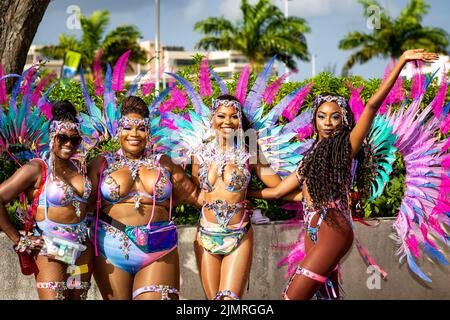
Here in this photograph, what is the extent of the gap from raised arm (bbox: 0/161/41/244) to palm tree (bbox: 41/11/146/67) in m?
34.6

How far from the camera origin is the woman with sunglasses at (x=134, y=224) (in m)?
4.49

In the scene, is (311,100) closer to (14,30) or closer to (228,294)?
(228,294)

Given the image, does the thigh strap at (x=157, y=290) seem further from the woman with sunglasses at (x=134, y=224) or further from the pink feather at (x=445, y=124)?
the pink feather at (x=445, y=124)

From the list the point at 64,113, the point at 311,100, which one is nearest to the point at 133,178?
the point at 64,113

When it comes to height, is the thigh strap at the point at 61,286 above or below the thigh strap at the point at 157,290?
above

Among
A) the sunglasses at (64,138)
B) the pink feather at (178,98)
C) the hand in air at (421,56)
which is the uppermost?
the hand in air at (421,56)

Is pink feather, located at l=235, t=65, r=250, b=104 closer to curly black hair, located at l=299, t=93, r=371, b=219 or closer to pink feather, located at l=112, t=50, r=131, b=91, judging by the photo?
pink feather, located at l=112, t=50, r=131, b=91

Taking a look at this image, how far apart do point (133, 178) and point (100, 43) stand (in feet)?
119

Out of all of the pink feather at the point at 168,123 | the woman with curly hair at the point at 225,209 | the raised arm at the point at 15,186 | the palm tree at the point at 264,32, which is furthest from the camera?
the palm tree at the point at 264,32

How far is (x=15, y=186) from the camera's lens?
14.2 feet

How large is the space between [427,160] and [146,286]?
252 cm

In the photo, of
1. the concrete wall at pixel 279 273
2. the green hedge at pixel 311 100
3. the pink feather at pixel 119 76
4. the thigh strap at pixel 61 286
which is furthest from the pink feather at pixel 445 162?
the thigh strap at pixel 61 286

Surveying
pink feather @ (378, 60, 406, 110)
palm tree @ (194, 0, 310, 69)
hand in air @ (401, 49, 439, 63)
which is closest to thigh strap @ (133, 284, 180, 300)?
hand in air @ (401, 49, 439, 63)

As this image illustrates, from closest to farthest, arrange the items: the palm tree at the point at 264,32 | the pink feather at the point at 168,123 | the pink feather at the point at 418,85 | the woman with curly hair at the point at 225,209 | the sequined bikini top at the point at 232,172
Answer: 1. the woman with curly hair at the point at 225,209
2. the sequined bikini top at the point at 232,172
3. the pink feather at the point at 168,123
4. the pink feather at the point at 418,85
5. the palm tree at the point at 264,32
